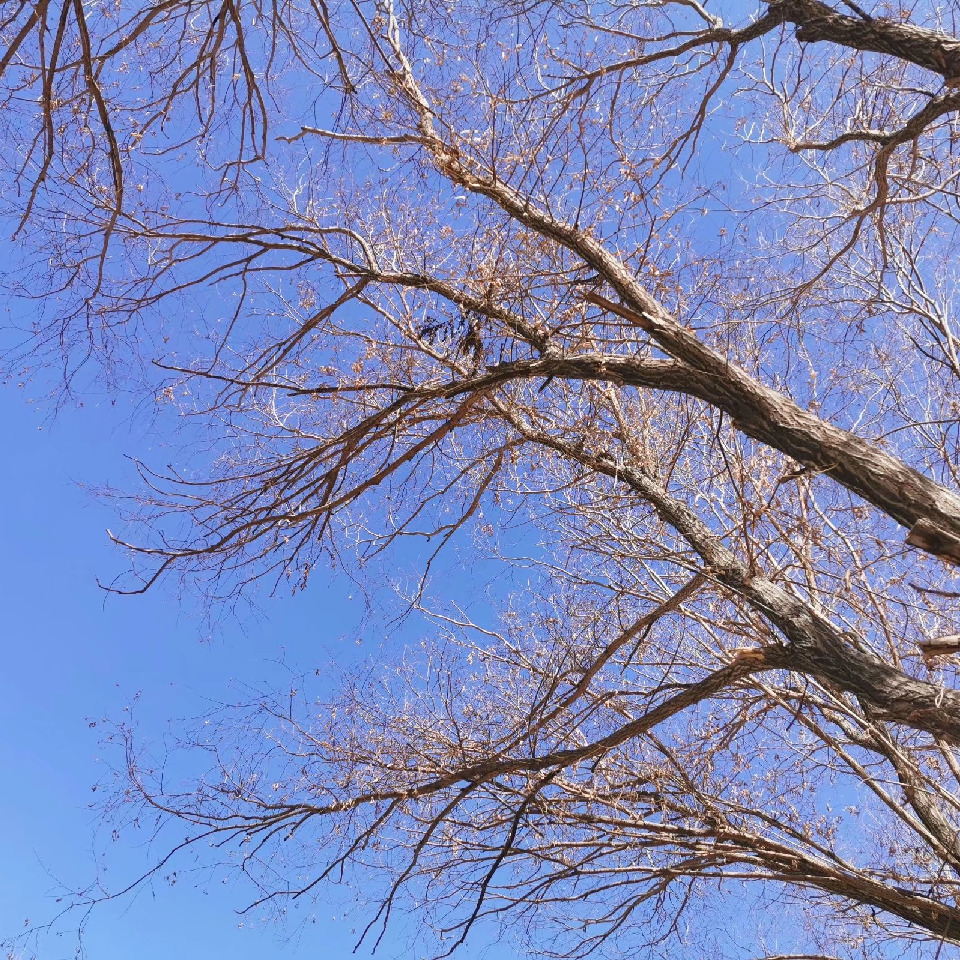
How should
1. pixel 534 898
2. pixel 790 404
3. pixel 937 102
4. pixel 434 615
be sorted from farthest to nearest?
pixel 434 615, pixel 534 898, pixel 790 404, pixel 937 102

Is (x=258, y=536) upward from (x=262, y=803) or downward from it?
upward

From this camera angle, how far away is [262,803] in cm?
511

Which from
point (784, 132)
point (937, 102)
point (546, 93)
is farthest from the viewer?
point (784, 132)

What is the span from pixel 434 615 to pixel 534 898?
2.19m

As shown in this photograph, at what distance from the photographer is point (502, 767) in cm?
475

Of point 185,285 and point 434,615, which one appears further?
point 434,615

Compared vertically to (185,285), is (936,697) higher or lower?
lower

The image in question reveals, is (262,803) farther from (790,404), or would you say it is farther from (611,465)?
(790,404)

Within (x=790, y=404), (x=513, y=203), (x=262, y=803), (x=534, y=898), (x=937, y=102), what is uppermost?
(x=513, y=203)

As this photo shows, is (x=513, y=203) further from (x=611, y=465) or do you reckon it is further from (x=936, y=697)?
(x=936, y=697)

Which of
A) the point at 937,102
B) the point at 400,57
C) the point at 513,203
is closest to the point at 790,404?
the point at 937,102

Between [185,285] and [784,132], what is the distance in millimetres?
3888

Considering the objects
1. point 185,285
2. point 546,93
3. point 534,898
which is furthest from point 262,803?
point 546,93

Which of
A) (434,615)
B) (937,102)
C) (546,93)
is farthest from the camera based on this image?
(434,615)
